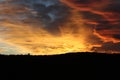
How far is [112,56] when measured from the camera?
1328 inches

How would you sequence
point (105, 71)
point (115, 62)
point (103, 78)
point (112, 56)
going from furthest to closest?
point (112, 56), point (115, 62), point (105, 71), point (103, 78)

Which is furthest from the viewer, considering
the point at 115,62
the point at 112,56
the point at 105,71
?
the point at 112,56

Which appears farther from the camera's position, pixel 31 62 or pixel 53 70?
pixel 31 62

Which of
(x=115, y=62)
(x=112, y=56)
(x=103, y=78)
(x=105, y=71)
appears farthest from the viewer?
(x=112, y=56)

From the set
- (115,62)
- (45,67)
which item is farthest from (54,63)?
(115,62)

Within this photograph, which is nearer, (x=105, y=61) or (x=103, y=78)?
(x=103, y=78)

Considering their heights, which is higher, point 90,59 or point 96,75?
point 90,59

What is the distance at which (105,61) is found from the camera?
105 ft

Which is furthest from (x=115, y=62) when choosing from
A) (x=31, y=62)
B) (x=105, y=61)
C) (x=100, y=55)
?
(x=31, y=62)

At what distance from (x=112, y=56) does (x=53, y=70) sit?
30.1 ft

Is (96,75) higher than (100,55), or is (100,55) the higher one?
(100,55)

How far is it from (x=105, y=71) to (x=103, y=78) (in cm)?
193

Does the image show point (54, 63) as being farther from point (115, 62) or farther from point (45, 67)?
point (115, 62)

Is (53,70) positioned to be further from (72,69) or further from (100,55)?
(100,55)
